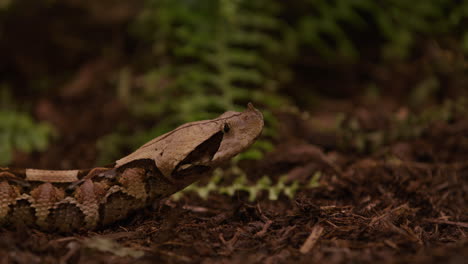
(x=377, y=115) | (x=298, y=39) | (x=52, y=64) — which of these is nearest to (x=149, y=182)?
(x=377, y=115)

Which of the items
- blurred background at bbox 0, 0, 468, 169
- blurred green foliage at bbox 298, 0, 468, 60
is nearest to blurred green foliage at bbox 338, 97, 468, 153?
blurred background at bbox 0, 0, 468, 169

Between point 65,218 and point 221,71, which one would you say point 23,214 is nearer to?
point 65,218

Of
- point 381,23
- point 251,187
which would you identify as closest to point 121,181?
point 251,187

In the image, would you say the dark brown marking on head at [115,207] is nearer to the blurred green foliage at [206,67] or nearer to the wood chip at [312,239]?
the wood chip at [312,239]

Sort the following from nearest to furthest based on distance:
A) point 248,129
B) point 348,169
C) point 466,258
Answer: point 466,258 < point 248,129 < point 348,169

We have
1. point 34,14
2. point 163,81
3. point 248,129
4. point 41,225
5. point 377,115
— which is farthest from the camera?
point 34,14

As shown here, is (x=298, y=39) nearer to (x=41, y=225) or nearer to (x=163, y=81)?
(x=163, y=81)
